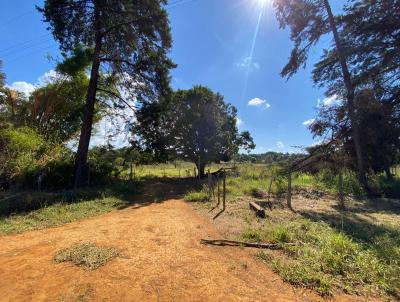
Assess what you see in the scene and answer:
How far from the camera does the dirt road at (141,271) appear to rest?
3.16m

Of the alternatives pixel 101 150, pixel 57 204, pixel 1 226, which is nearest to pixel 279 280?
pixel 1 226

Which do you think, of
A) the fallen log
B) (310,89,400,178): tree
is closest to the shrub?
the fallen log

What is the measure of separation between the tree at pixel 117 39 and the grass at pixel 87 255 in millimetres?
7698

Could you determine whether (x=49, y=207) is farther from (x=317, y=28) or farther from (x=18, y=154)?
(x=317, y=28)

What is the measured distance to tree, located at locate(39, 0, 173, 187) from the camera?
1098cm

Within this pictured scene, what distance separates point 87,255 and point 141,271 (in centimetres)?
110

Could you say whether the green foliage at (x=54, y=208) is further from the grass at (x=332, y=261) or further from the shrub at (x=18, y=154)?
the grass at (x=332, y=261)

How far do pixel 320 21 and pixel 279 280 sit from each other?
12.7 m

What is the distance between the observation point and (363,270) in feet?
12.1

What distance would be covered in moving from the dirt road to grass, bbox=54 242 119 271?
138 mm

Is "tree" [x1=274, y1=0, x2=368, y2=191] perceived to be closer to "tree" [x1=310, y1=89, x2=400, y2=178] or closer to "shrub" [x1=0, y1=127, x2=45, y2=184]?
"tree" [x1=310, y1=89, x2=400, y2=178]

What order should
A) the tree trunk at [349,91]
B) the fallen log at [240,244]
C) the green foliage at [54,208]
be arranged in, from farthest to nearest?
the tree trunk at [349,91] < the green foliage at [54,208] < the fallen log at [240,244]

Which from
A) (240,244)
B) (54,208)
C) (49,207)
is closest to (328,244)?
(240,244)

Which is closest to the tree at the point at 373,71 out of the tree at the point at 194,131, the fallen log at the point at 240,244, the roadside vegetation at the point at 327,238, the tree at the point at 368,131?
the tree at the point at 368,131
